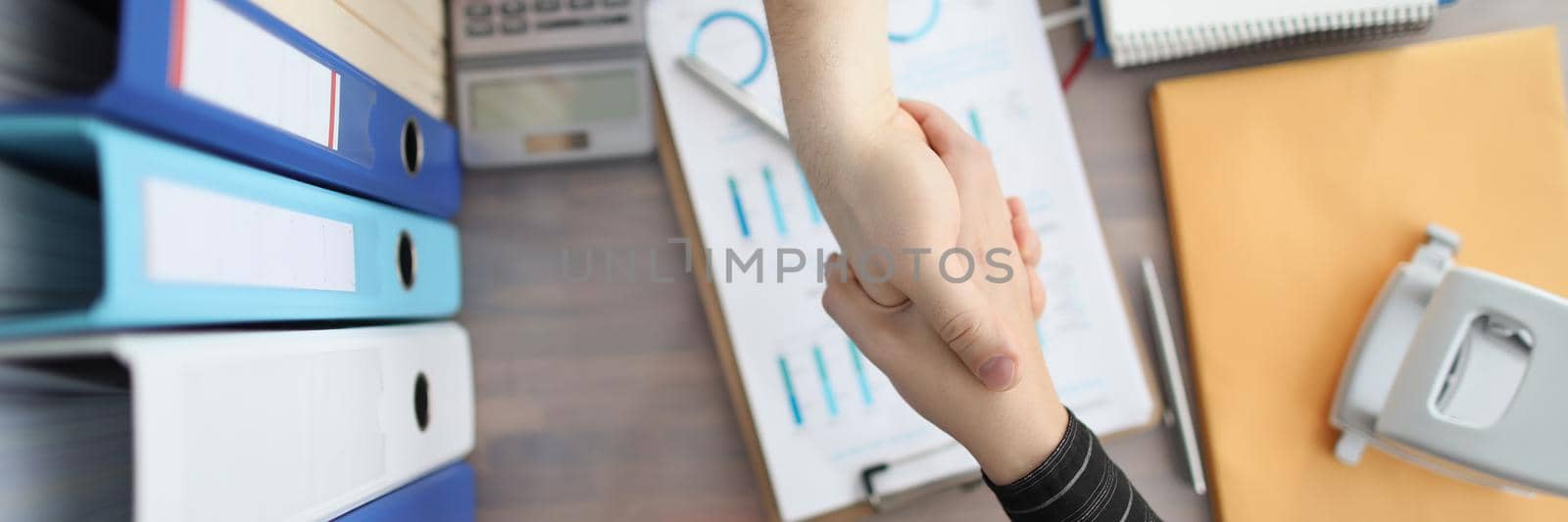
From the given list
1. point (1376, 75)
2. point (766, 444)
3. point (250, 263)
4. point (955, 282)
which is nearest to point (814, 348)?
point (766, 444)

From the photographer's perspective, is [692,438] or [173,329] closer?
[173,329]

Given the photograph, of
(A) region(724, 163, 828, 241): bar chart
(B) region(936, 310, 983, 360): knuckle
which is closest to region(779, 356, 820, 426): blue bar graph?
(A) region(724, 163, 828, 241): bar chart

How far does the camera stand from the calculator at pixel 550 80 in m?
0.65

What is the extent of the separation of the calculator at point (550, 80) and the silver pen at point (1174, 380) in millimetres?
435

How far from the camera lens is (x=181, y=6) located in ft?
1.10

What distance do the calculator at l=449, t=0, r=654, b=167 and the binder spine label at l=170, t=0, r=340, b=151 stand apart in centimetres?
20

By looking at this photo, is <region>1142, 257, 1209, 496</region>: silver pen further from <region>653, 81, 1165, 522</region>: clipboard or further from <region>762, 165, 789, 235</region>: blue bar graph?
<region>762, 165, 789, 235</region>: blue bar graph

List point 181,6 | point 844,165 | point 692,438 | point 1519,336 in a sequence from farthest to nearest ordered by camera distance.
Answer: point 692,438 < point 1519,336 < point 844,165 < point 181,6

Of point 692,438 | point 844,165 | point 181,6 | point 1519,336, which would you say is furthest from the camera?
point 692,438

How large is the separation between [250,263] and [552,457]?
0.33 meters

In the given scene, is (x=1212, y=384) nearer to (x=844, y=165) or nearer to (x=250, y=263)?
(x=844, y=165)

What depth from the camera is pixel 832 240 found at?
652 mm

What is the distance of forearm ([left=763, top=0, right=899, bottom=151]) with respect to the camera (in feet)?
1.40

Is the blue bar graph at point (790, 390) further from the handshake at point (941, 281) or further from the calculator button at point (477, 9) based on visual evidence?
the calculator button at point (477, 9)
